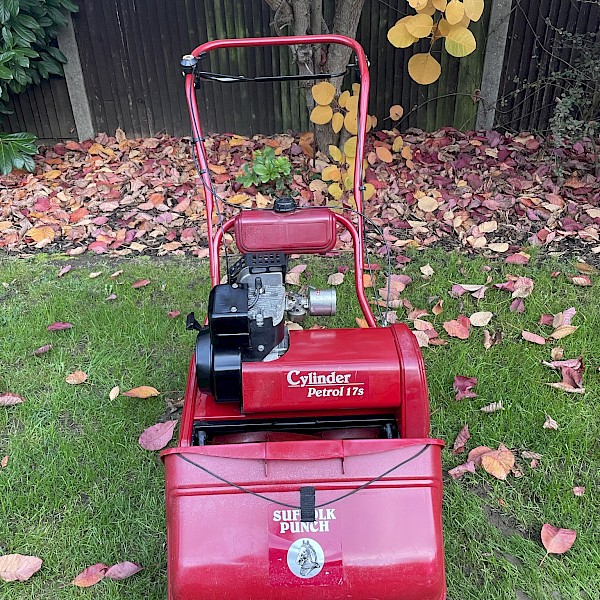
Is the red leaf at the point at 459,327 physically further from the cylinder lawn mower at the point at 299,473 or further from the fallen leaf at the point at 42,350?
the fallen leaf at the point at 42,350

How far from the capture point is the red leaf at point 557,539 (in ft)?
7.06

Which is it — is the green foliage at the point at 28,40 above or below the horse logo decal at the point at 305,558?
above

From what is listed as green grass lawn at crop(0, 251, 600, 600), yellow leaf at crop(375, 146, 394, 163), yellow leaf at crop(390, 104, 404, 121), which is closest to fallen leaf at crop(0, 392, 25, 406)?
green grass lawn at crop(0, 251, 600, 600)

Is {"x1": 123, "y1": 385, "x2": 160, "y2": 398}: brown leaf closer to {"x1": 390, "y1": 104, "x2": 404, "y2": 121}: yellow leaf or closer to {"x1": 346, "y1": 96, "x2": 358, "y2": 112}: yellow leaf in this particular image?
{"x1": 346, "y1": 96, "x2": 358, "y2": 112}: yellow leaf

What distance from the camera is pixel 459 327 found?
3.15m

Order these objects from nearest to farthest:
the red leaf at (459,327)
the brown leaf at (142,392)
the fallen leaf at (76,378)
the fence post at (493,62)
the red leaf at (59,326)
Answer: the brown leaf at (142,392) < the fallen leaf at (76,378) < the red leaf at (459,327) < the red leaf at (59,326) < the fence post at (493,62)

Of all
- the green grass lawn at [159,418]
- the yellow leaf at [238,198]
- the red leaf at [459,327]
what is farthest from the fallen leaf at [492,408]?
the yellow leaf at [238,198]

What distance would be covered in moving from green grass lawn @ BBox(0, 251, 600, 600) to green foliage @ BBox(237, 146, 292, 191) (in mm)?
980

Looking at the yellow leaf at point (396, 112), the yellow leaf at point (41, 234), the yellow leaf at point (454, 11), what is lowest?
the yellow leaf at point (41, 234)

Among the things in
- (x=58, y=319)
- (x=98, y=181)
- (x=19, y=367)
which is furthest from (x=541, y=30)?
(x=19, y=367)

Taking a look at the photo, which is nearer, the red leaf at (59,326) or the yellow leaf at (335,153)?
the red leaf at (59,326)

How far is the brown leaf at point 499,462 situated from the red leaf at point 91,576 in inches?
59.1

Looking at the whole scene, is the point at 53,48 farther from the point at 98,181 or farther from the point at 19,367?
the point at 19,367

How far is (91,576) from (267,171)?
3.03 metres
